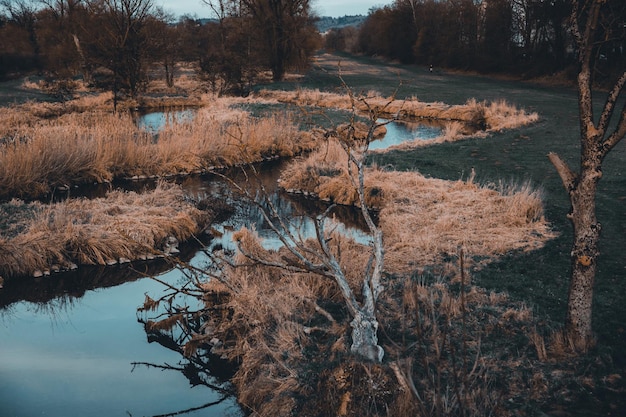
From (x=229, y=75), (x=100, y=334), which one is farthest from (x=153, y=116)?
(x=100, y=334)

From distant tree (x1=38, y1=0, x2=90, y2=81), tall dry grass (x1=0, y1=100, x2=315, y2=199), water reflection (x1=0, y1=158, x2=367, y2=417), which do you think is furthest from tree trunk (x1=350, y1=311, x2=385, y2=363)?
distant tree (x1=38, y1=0, x2=90, y2=81)

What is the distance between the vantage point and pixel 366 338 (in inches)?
162

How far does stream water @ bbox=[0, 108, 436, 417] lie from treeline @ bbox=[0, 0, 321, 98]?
1773cm

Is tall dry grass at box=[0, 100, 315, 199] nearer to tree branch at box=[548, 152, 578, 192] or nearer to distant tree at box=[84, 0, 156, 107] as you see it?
tree branch at box=[548, 152, 578, 192]

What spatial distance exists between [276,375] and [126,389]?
1514 mm

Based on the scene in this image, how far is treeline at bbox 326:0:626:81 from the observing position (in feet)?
93.7

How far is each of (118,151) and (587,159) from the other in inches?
411

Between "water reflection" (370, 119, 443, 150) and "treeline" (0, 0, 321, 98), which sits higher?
"treeline" (0, 0, 321, 98)

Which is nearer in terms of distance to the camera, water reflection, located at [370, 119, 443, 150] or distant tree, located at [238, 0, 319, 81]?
water reflection, located at [370, 119, 443, 150]

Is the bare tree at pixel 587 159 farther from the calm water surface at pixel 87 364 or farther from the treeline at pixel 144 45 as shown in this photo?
the treeline at pixel 144 45

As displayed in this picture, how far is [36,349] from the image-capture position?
5551 millimetres

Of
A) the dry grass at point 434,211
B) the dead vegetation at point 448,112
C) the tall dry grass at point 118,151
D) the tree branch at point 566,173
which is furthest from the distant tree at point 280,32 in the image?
the tree branch at point 566,173

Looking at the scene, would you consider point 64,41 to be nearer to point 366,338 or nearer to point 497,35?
point 497,35

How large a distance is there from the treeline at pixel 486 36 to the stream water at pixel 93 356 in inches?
762
